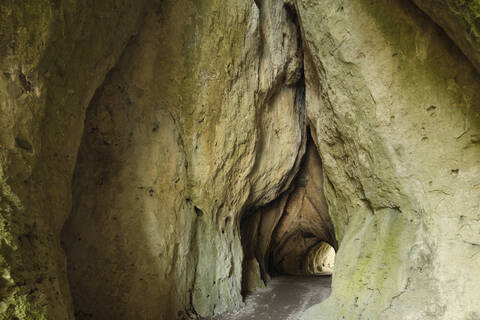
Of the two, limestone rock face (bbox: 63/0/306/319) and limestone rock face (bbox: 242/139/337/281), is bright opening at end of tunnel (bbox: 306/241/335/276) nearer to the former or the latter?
limestone rock face (bbox: 242/139/337/281)

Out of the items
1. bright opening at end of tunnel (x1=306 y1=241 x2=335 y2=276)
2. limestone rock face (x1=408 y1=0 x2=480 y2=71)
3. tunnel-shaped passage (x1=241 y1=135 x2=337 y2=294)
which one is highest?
limestone rock face (x1=408 y1=0 x2=480 y2=71)

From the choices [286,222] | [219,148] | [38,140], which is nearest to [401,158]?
[219,148]

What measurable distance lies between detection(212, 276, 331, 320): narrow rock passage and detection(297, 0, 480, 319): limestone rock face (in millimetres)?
1319

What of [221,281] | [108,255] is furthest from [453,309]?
[108,255]

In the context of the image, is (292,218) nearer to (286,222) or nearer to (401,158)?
(286,222)

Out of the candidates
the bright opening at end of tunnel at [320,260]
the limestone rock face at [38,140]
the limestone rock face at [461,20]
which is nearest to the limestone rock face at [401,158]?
the limestone rock face at [461,20]

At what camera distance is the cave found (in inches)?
105

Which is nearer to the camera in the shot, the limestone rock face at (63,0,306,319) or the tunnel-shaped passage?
the limestone rock face at (63,0,306,319)

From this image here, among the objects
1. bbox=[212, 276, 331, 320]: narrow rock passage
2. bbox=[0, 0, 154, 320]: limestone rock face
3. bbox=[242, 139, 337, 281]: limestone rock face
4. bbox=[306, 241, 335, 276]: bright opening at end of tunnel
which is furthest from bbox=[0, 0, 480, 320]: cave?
bbox=[306, 241, 335, 276]: bright opening at end of tunnel

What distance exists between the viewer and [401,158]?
3.71 metres

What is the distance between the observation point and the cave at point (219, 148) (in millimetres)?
2676

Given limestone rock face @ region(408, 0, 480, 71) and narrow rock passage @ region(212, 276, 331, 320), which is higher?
limestone rock face @ region(408, 0, 480, 71)

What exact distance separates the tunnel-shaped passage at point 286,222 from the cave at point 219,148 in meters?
0.93

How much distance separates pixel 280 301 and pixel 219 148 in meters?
3.78
